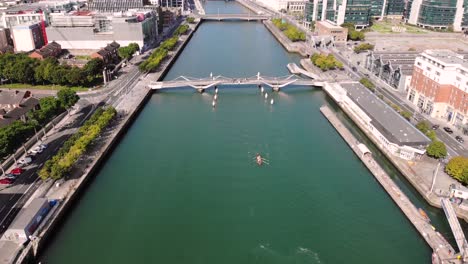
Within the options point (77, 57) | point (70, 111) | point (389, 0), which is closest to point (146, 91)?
point (70, 111)

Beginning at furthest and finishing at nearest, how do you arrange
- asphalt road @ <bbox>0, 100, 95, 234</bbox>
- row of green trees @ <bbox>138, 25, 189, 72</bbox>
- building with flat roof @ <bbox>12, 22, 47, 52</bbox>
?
1. building with flat roof @ <bbox>12, 22, 47, 52</bbox>
2. row of green trees @ <bbox>138, 25, 189, 72</bbox>
3. asphalt road @ <bbox>0, 100, 95, 234</bbox>

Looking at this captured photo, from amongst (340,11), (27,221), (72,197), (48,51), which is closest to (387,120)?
(72,197)

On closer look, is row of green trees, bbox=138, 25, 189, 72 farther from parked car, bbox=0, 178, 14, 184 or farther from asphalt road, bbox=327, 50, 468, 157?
parked car, bbox=0, 178, 14, 184

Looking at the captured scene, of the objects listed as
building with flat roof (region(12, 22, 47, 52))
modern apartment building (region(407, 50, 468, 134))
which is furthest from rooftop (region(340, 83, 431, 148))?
building with flat roof (region(12, 22, 47, 52))

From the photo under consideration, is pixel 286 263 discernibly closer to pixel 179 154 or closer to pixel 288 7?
pixel 179 154

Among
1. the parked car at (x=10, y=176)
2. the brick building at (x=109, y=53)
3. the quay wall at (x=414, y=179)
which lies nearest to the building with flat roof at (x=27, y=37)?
the brick building at (x=109, y=53)

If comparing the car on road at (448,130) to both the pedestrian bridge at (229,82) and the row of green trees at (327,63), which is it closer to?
the pedestrian bridge at (229,82)

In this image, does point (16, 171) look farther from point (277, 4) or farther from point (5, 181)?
point (277, 4)
